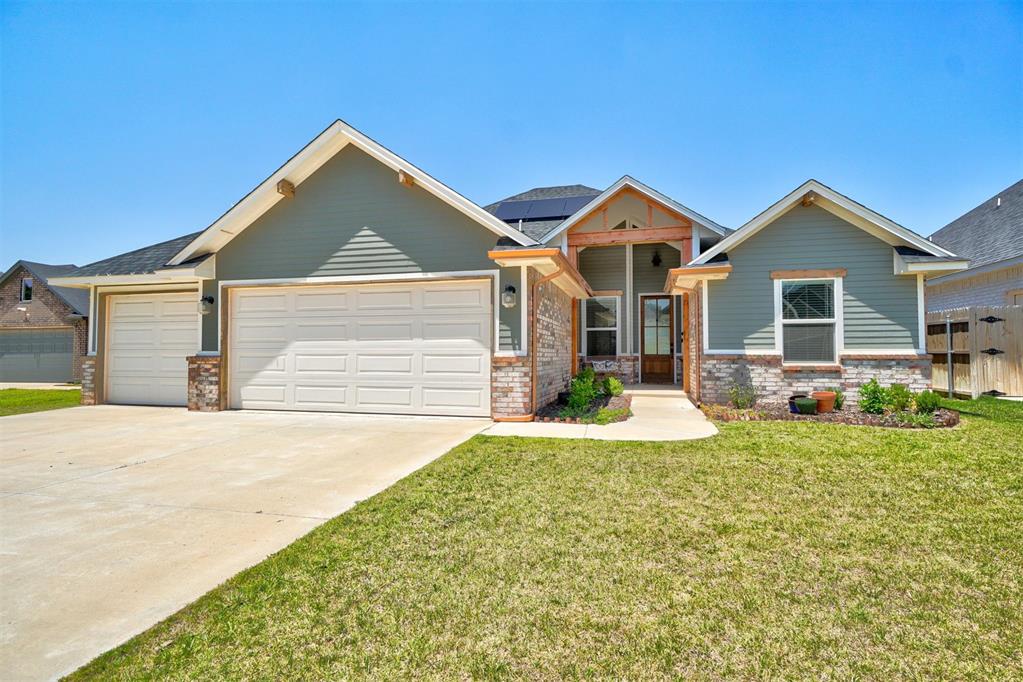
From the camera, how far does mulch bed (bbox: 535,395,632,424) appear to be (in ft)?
27.3

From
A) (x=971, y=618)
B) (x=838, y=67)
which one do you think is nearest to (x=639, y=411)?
(x=971, y=618)

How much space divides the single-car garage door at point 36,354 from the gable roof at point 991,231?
34.2 m

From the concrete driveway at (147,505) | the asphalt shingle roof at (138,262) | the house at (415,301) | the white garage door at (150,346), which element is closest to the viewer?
the concrete driveway at (147,505)

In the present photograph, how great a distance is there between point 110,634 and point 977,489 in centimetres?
674

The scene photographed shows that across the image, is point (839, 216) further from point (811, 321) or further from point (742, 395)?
point (742, 395)

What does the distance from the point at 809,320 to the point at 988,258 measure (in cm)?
912

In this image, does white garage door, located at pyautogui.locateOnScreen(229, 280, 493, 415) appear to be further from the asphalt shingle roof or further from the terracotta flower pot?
the terracotta flower pot

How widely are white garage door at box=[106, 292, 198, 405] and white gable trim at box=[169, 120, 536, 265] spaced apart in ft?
5.23

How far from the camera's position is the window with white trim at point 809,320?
9.70 metres

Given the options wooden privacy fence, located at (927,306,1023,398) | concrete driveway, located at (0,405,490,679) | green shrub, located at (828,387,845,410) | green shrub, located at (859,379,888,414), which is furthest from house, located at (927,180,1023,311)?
concrete driveway, located at (0,405,490,679)

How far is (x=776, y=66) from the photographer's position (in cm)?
937

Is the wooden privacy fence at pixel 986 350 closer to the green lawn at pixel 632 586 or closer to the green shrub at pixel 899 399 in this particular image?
the green shrub at pixel 899 399

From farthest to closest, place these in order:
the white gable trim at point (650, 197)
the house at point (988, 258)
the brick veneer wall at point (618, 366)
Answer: the brick veneer wall at point (618, 366) → the house at point (988, 258) → the white gable trim at point (650, 197)

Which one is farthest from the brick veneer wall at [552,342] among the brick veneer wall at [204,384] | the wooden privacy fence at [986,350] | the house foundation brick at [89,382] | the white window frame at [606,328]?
the house foundation brick at [89,382]
